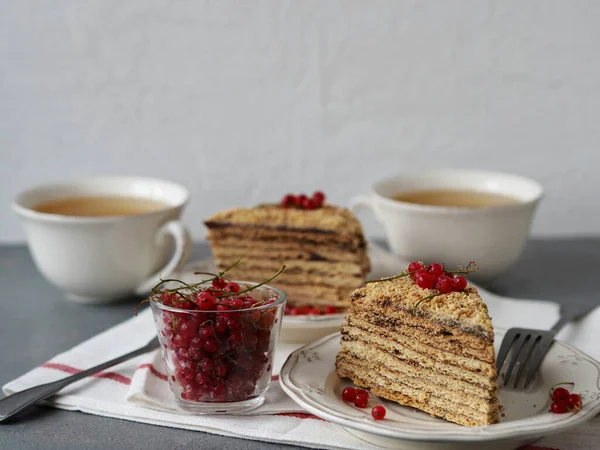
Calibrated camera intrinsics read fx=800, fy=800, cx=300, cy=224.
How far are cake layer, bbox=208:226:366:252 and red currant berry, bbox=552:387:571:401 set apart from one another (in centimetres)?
100

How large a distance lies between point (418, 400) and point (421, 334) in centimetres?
15

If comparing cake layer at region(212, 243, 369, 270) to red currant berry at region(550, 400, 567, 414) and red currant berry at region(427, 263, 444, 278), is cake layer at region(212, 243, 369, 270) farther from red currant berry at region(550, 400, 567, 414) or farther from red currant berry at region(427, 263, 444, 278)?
red currant berry at region(550, 400, 567, 414)

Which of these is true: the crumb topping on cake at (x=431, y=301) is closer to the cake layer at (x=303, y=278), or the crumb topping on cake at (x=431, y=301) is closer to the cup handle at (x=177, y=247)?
the cake layer at (x=303, y=278)

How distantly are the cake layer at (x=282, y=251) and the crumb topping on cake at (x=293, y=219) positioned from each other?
0.07 meters

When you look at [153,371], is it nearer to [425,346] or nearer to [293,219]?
[425,346]

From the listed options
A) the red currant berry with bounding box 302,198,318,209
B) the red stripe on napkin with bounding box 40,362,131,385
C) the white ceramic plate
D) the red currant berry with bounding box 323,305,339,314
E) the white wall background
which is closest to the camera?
the white ceramic plate

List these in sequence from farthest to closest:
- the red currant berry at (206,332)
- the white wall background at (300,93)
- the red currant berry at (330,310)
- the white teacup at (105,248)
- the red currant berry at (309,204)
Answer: the white wall background at (300,93)
the red currant berry at (309,204)
the white teacup at (105,248)
the red currant berry at (330,310)
the red currant berry at (206,332)

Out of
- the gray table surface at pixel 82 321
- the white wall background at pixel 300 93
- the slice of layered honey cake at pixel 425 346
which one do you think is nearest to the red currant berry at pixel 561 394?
the slice of layered honey cake at pixel 425 346

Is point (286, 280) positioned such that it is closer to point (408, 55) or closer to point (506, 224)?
point (506, 224)

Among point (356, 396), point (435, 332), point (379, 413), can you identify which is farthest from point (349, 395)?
point (435, 332)

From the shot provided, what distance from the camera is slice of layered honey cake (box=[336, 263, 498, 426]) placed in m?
1.67

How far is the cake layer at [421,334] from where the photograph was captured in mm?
1683

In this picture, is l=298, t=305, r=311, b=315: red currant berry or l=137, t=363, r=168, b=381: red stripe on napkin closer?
l=137, t=363, r=168, b=381: red stripe on napkin

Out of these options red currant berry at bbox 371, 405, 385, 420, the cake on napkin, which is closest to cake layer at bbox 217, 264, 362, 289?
the cake on napkin
